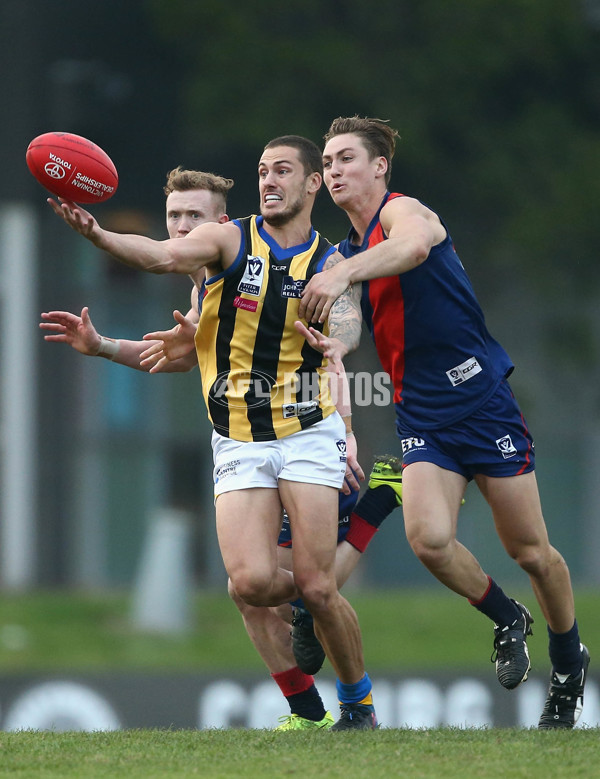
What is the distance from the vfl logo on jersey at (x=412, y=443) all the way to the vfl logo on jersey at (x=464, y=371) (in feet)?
1.11

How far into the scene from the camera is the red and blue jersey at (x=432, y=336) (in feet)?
22.2

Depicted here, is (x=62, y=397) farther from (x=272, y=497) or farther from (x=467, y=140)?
(x=272, y=497)

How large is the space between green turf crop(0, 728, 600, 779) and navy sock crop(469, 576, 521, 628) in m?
0.61

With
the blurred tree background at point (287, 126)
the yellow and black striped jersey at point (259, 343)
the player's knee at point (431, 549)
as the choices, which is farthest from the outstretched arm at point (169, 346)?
the blurred tree background at point (287, 126)

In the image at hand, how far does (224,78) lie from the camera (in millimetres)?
20203

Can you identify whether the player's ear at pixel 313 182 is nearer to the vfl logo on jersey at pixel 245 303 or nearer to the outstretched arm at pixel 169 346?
the vfl logo on jersey at pixel 245 303

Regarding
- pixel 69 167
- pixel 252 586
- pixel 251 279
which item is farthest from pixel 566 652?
pixel 69 167

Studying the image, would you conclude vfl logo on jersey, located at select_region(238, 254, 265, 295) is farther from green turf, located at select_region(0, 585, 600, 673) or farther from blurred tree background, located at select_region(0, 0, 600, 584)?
blurred tree background, located at select_region(0, 0, 600, 584)

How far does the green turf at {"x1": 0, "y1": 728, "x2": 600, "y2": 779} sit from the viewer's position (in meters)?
5.55

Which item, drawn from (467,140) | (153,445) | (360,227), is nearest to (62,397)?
(153,445)

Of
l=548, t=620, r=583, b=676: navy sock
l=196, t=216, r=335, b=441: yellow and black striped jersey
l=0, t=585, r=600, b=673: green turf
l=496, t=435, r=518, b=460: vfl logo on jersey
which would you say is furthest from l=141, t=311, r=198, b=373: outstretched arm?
l=0, t=585, r=600, b=673: green turf

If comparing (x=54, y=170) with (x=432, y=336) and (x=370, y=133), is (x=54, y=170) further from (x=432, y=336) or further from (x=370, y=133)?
(x=432, y=336)

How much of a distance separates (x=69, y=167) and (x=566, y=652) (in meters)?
3.63

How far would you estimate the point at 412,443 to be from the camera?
6.83m
